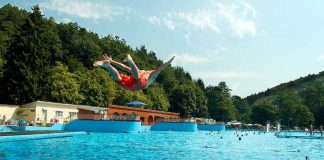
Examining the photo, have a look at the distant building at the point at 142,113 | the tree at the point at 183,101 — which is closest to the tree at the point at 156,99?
the distant building at the point at 142,113

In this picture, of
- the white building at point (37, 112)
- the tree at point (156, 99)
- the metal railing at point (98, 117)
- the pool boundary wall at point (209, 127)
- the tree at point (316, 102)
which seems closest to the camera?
the white building at point (37, 112)

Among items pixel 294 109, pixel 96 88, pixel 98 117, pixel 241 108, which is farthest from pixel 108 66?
pixel 241 108

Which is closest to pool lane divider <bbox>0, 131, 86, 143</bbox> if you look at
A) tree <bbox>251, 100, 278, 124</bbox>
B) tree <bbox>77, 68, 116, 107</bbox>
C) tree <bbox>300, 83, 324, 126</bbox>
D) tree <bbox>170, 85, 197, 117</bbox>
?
tree <bbox>77, 68, 116, 107</bbox>

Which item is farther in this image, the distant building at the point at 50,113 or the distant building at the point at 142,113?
the distant building at the point at 142,113

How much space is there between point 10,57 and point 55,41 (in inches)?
906

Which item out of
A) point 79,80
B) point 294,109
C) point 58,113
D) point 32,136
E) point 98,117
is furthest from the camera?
point 294,109

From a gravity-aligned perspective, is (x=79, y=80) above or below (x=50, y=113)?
above

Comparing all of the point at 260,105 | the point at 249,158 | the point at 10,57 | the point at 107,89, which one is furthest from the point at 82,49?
the point at 249,158

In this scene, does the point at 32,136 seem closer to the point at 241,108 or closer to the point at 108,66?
the point at 108,66

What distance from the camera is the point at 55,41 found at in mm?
64062

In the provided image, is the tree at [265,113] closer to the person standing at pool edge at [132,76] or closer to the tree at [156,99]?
the tree at [156,99]

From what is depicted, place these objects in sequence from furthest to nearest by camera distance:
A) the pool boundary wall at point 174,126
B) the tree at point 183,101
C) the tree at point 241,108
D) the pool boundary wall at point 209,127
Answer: the tree at point 241,108 < the tree at point 183,101 < the pool boundary wall at point 209,127 < the pool boundary wall at point 174,126

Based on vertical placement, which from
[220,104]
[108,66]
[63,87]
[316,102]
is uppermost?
[316,102]

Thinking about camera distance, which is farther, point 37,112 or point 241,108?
point 241,108
